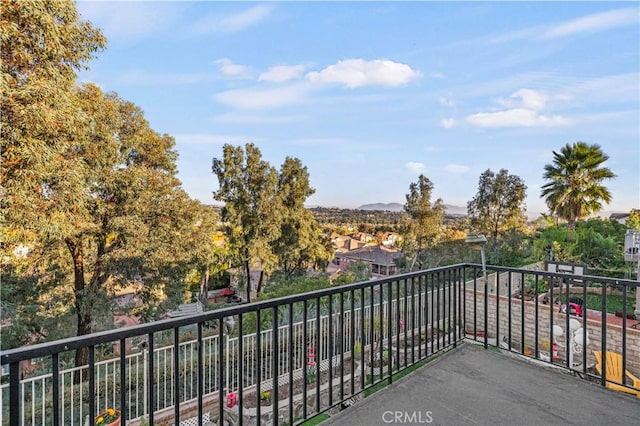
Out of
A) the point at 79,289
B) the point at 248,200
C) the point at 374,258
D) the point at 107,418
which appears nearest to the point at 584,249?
the point at 248,200

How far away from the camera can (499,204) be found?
1548 centimetres

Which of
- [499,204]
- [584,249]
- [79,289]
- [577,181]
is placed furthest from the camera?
[499,204]

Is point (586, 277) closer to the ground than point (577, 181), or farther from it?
closer to the ground

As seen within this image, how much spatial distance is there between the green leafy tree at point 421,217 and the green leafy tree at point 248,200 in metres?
5.41

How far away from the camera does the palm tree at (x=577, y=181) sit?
42.3 ft

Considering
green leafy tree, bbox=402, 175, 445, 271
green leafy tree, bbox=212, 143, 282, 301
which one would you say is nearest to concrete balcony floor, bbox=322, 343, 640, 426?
green leafy tree, bbox=402, 175, 445, 271

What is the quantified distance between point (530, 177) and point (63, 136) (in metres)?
16.3

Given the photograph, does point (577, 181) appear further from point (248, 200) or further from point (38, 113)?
point (38, 113)

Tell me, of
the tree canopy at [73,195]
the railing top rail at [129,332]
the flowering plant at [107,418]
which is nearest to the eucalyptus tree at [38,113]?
the tree canopy at [73,195]

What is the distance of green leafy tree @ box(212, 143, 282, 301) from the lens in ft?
47.2

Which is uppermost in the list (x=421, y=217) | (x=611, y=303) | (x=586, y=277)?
(x=421, y=217)

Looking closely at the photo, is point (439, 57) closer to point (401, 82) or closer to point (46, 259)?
point (401, 82)

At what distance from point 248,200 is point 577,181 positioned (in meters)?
12.9

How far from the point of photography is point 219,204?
14.4 metres
